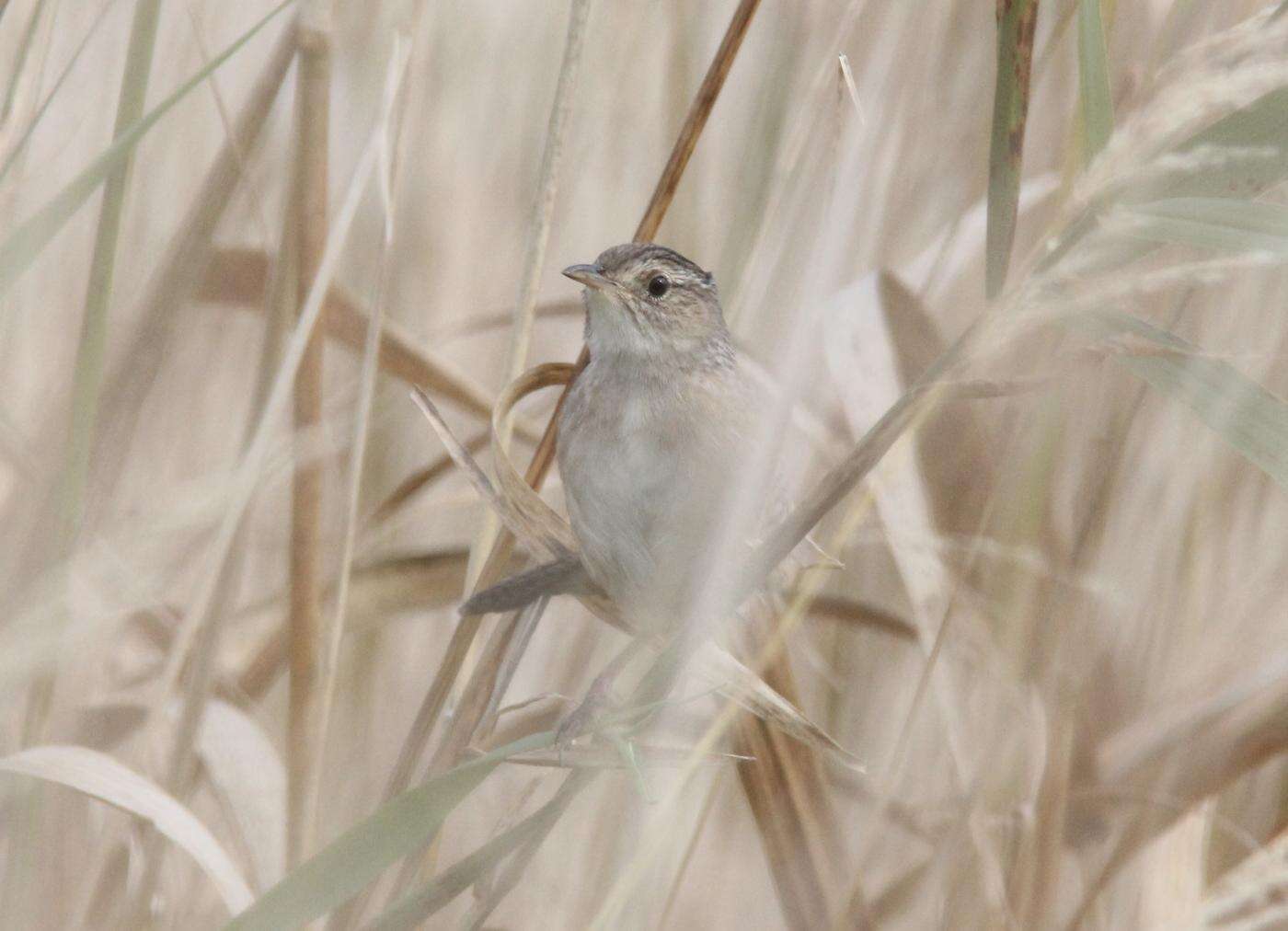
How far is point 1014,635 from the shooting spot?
6.64 ft

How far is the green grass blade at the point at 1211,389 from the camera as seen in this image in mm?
1173

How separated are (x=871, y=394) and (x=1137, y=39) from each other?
81cm

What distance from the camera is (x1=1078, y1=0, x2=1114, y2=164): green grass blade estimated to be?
118 centimetres

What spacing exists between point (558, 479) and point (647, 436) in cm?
47

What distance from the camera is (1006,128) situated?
1255 mm

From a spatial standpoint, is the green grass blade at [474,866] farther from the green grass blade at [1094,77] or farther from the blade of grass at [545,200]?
the green grass blade at [1094,77]

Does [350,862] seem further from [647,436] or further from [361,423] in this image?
[647,436]

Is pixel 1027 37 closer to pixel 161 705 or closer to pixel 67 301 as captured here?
pixel 161 705

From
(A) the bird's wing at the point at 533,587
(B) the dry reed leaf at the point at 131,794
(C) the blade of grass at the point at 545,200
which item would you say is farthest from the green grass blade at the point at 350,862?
(C) the blade of grass at the point at 545,200

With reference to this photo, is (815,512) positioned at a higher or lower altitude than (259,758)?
lower

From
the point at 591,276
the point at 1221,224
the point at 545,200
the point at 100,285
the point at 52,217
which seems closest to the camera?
the point at 1221,224

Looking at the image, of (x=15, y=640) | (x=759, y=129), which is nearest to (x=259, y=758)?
(x=15, y=640)

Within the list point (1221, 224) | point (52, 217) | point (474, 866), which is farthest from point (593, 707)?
point (1221, 224)

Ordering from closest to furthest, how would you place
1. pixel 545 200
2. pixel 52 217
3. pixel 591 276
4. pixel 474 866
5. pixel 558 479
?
1. pixel 474 866
2. pixel 52 217
3. pixel 545 200
4. pixel 591 276
5. pixel 558 479
